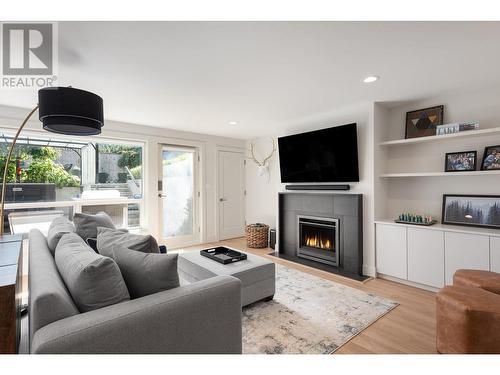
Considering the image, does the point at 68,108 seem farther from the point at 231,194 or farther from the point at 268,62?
the point at 231,194

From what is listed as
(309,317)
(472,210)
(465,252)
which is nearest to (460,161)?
(472,210)

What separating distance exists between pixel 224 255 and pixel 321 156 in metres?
2.08

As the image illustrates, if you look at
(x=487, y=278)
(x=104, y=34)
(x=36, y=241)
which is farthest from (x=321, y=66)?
(x=36, y=241)

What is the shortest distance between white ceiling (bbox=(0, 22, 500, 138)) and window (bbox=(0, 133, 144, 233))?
71 cm

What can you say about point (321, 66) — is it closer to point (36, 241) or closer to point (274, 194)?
point (36, 241)

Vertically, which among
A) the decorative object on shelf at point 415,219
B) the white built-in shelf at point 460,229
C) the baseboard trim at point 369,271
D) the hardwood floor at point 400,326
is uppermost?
the decorative object on shelf at point 415,219

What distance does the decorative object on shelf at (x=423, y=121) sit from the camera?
3.09m

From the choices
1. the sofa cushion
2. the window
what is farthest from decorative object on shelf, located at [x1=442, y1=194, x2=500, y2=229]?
the window

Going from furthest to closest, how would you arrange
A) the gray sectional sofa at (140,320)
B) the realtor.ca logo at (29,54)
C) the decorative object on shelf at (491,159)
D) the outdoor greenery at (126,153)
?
the outdoor greenery at (126,153), the decorative object on shelf at (491,159), the realtor.ca logo at (29,54), the gray sectional sofa at (140,320)

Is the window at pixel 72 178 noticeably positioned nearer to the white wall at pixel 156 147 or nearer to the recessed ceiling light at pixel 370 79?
the white wall at pixel 156 147

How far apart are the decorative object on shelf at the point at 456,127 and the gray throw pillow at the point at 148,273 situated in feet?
10.4

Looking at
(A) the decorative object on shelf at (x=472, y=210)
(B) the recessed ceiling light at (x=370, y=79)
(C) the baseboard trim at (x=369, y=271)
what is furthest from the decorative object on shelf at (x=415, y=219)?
(B) the recessed ceiling light at (x=370, y=79)

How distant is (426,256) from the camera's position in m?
2.92

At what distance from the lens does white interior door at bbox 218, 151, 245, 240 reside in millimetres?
5520
